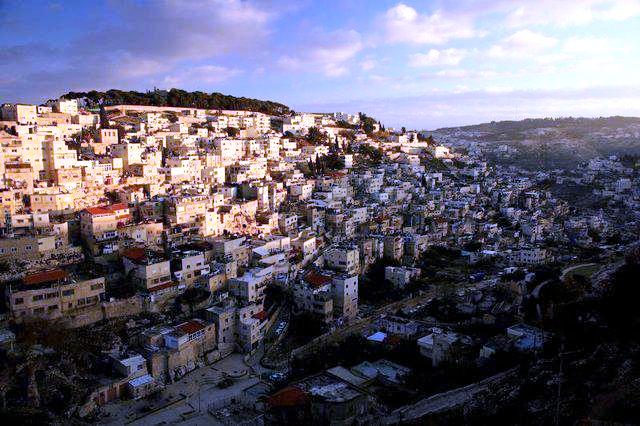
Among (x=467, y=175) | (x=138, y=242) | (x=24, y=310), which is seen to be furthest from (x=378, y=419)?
(x=467, y=175)

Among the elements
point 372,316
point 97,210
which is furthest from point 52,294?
point 372,316

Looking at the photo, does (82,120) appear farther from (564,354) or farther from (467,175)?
(467,175)

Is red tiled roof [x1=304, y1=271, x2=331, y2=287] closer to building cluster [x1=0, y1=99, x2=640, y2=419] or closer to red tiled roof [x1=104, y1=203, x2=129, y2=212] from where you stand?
building cluster [x1=0, y1=99, x2=640, y2=419]

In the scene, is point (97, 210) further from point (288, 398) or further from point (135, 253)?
point (288, 398)

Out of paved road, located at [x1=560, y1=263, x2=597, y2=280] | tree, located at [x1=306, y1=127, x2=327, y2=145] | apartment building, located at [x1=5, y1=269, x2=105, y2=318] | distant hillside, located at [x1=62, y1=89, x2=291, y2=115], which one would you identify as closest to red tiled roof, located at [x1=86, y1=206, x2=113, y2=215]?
apartment building, located at [x1=5, y1=269, x2=105, y2=318]

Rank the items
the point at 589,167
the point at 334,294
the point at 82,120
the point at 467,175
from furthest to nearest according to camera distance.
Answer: the point at 589,167 → the point at 467,175 → the point at 82,120 → the point at 334,294

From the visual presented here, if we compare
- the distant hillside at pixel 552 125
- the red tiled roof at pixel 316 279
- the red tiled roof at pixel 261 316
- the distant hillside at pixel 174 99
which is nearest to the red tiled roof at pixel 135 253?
the red tiled roof at pixel 261 316

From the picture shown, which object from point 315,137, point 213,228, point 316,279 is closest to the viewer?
point 316,279
